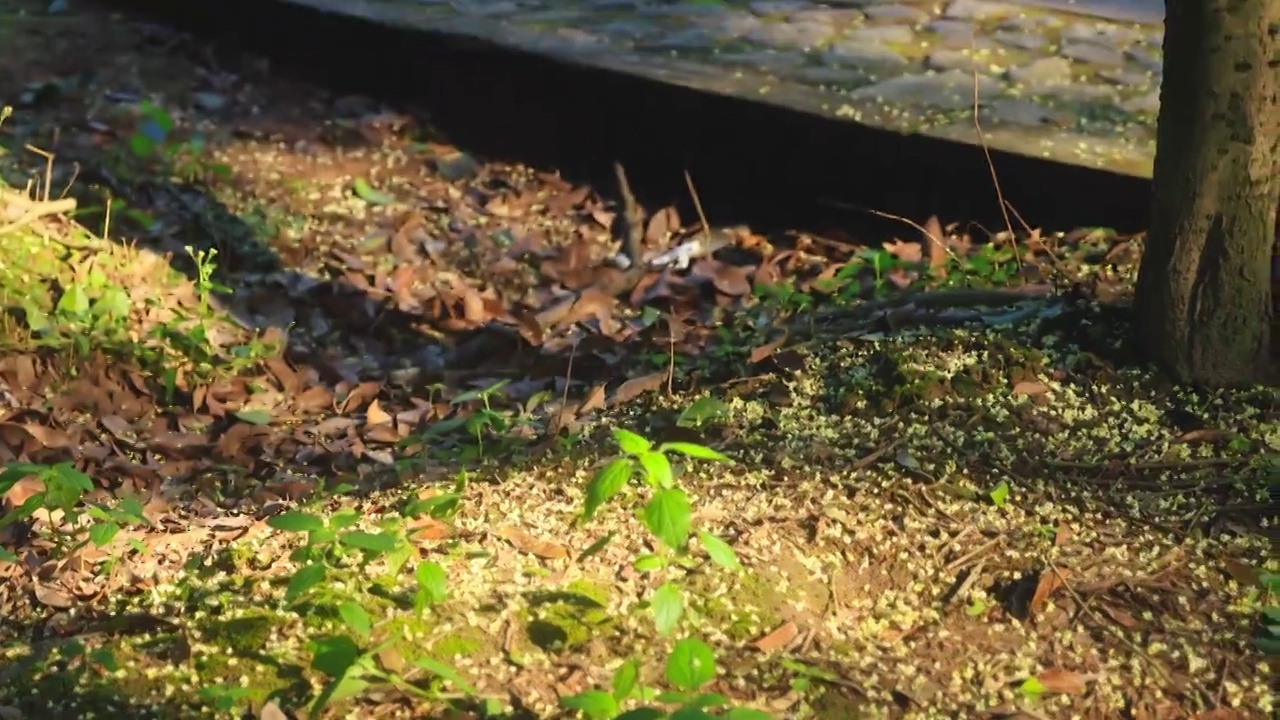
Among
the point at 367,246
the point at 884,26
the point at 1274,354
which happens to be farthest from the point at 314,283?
the point at 1274,354

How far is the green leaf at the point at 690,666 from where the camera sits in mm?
1938

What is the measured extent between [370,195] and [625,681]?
386 centimetres

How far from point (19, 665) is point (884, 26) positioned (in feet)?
15.1

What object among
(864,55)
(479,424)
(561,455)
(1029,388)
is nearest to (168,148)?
(864,55)

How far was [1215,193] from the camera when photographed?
2781mm

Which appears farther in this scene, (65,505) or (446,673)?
(65,505)

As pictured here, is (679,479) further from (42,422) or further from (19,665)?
(42,422)

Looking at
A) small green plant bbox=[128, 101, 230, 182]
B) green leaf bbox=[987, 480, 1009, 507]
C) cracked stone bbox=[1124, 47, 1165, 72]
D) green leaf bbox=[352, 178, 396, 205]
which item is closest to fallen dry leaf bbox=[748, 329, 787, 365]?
green leaf bbox=[987, 480, 1009, 507]

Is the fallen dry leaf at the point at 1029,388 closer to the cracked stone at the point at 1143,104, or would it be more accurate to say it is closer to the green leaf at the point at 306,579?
the green leaf at the point at 306,579

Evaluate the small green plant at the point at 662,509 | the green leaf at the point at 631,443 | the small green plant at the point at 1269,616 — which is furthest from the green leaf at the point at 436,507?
the small green plant at the point at 1269,616

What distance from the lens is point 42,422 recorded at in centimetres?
379

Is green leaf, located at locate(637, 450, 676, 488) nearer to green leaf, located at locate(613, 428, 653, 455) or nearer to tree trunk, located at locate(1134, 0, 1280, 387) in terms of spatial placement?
green leaf, located at locate(613, 428, 653, 455)

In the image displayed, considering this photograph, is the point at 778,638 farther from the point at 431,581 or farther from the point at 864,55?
the point at 864,55

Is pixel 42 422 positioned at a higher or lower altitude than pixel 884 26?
lower
